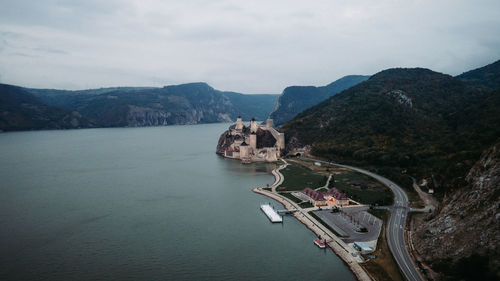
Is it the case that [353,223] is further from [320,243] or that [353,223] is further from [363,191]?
[363,191]

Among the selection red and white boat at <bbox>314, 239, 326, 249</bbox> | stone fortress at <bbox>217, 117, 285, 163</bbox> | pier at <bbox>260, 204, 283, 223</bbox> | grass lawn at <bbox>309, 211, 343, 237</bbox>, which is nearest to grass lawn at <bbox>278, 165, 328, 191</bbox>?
pier at <bbox>260, 204, 283, 223</bbox>

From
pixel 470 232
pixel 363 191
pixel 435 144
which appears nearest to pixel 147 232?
pixel 470 232

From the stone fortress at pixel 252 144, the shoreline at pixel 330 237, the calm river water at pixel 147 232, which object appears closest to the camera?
the shoreline at pixel 330 237

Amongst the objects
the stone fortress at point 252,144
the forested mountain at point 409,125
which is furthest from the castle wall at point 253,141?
the forested mountain at point 409,125

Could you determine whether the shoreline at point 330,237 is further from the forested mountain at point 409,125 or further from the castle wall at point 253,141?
the castle wall at point 253,141

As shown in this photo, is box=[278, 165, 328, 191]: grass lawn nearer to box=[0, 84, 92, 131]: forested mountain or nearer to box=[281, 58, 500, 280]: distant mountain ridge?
box=[281, 58, 500, 280]: distant mountain ridge

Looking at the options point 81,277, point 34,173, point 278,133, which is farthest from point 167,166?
point 81,277
